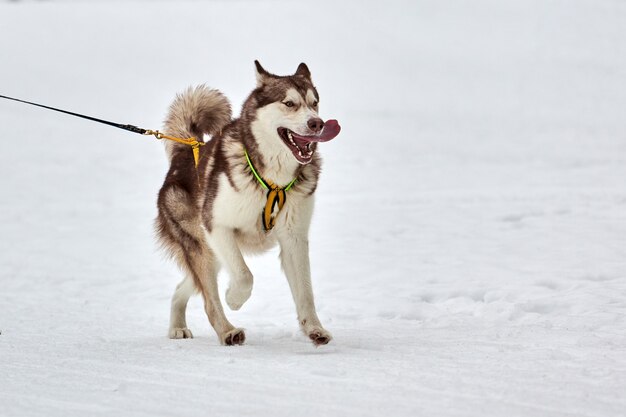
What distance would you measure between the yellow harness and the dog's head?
0.53 ft

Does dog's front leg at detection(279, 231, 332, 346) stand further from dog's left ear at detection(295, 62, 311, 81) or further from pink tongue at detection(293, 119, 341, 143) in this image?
dog's left ear at detection(295, 62, 311, 81)

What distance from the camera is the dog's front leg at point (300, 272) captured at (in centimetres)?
519

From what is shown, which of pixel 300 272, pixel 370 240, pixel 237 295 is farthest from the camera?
pixel 370 240

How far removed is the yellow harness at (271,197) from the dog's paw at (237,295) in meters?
0.40

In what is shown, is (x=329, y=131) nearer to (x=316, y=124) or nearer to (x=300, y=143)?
(x=316, y=124)

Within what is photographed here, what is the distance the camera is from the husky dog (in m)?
4.93

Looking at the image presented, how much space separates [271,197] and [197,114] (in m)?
1.41

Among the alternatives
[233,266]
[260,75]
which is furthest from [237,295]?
[260,75]

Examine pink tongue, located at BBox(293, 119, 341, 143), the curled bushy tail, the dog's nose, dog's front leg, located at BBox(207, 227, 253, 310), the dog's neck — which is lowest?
dog's front leg, located at BBox(207, 227, 253, 310)

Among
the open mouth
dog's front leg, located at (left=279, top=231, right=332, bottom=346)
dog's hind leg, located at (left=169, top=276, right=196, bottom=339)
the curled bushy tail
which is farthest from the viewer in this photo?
the curled bushy tail

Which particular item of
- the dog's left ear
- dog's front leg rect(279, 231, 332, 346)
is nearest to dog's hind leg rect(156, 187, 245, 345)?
dog's front leg rect(279, 231, 332, 346)

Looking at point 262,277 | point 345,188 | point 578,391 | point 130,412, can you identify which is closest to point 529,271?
point 262,277

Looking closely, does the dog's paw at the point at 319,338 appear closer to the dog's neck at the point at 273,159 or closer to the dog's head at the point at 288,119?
the dog's neck at the point at 273,159

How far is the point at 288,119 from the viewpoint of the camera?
4.87 m
